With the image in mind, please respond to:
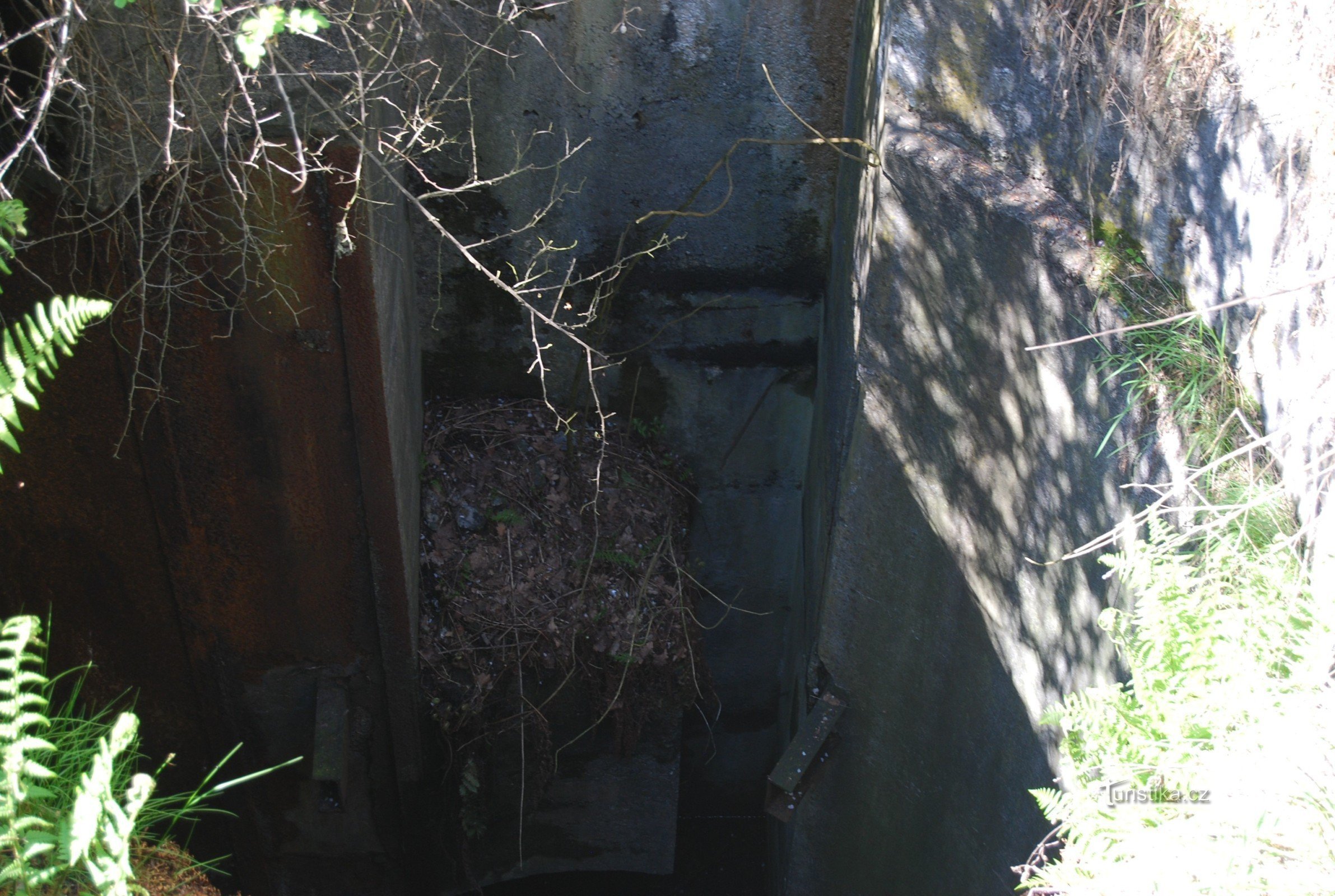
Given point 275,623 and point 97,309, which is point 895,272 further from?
point 275,623

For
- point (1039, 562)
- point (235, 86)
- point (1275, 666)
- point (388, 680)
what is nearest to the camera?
point (1275, 666)

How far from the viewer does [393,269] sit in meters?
4.35

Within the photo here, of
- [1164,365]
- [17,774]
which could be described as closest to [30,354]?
[17,774]

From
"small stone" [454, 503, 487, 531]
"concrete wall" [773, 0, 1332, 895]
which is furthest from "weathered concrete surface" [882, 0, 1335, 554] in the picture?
"small stone" [454, 503, 487, 531]

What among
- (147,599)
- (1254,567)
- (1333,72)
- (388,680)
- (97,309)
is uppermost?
(1333,72)

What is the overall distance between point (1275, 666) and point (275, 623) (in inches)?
155

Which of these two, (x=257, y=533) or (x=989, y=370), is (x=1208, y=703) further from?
(x=257, y=533)

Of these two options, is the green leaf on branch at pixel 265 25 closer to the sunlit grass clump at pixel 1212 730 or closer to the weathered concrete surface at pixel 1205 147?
the weathered concrete surface at pixel 1205 147

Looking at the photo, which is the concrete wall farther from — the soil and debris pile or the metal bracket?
the soil and debris pile

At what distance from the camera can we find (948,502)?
4066 mm

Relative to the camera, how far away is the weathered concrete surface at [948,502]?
3.39 m

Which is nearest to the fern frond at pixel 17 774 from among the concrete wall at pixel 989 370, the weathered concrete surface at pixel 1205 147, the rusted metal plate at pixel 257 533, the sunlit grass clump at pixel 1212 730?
the rusted metal plate at pixel 257 533

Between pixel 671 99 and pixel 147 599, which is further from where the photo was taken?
pixel 671 99

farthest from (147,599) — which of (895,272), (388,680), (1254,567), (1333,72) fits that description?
(1333,72)
